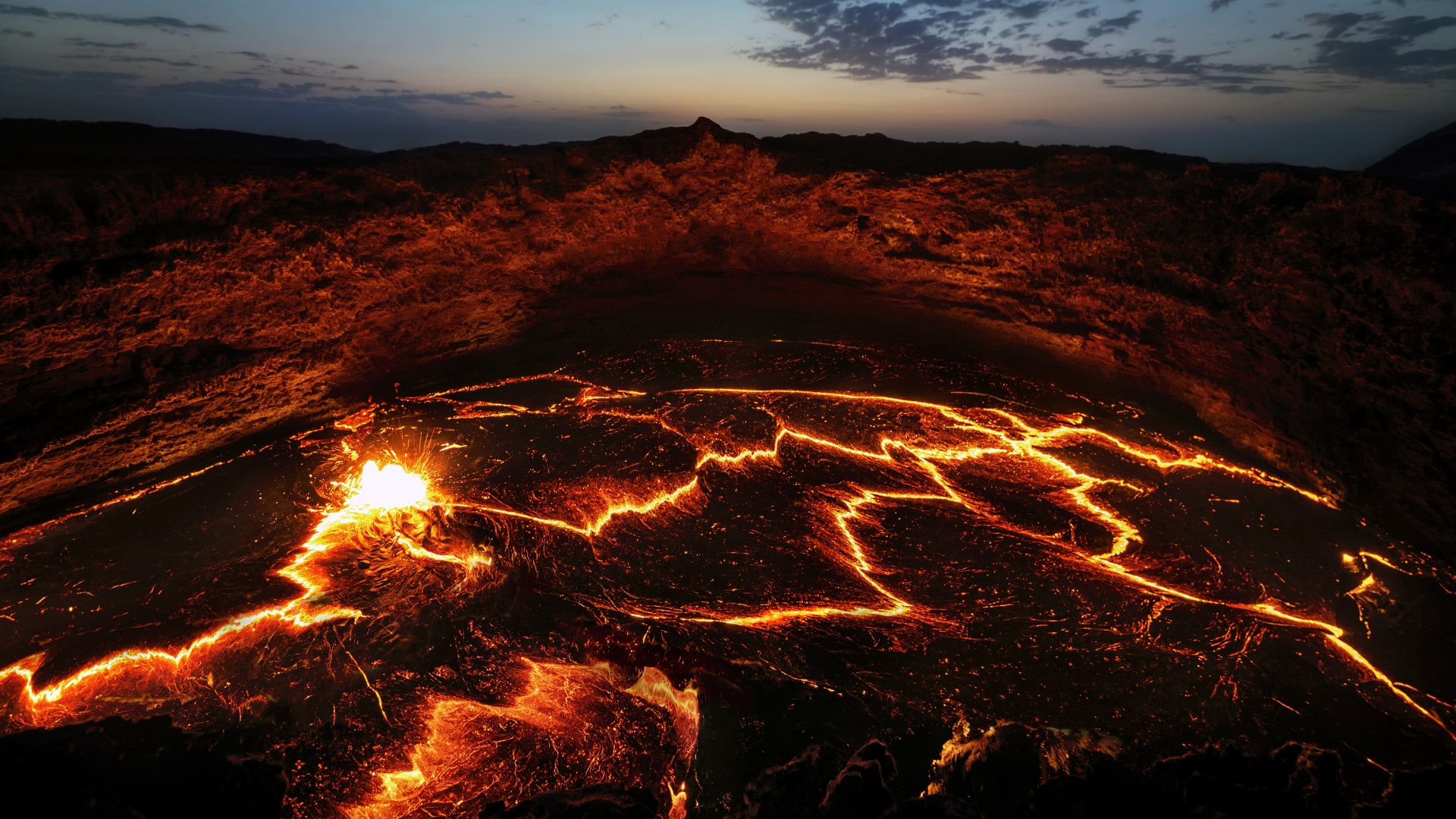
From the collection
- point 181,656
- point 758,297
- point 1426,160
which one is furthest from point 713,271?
point 1426,160

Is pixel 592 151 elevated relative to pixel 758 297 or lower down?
elevated

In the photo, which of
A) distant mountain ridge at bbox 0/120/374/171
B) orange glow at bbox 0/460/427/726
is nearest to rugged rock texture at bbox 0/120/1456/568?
distant mountain ridge at bbox 0/120/374/171

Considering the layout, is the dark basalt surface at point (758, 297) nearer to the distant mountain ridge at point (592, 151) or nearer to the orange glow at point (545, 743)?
the distant mountain ridge at point (592, 151)

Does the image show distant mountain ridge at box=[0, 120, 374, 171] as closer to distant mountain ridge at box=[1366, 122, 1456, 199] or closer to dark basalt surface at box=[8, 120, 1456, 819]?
dark basalt surface at box=[8, 120, 1456, 819]

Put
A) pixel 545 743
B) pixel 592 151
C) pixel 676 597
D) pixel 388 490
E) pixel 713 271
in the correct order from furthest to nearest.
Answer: pixel 713 271, pixel 592 151, pixel 388 490, pixel 676 597, pixel 545 743

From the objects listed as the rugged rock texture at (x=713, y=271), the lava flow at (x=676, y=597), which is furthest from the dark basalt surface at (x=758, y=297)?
the lava flow at (x=676, y=597)

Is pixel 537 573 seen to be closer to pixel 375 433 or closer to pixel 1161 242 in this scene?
pixel 375 433

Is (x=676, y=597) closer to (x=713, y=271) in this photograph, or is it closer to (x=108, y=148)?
(x=713, y=271)
